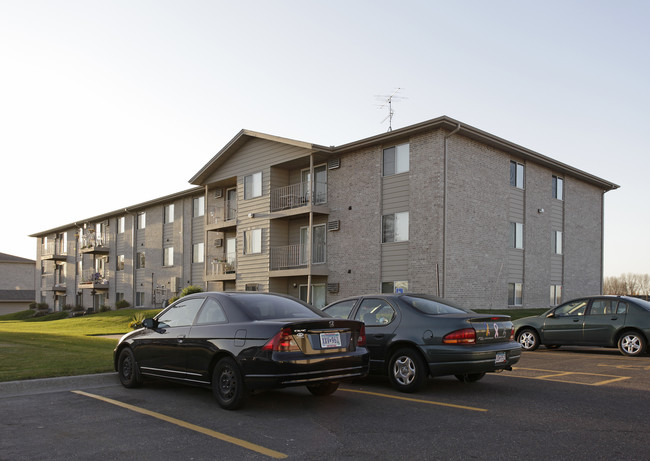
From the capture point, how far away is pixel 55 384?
8.79 metres

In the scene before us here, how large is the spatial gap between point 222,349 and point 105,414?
1.55 meters

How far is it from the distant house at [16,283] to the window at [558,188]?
62.6 meters

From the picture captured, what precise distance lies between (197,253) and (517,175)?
19511 mm

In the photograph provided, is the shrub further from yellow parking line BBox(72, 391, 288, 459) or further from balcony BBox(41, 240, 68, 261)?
yellow parking line BBox(72, 391, 288, 459)

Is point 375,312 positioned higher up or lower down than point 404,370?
higher up

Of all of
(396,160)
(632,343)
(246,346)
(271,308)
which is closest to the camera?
(246,346)

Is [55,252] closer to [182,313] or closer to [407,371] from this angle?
[182,313]

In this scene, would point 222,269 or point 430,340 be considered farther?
point 222,269

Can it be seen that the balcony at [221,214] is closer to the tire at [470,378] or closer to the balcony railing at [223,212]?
the balcony railing at [223,212]

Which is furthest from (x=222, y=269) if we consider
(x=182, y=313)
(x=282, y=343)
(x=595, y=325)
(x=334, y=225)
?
(x=282, y=343)

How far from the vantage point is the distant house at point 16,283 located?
6962cm

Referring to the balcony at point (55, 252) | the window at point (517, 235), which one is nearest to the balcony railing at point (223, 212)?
the window at point (517, 235)

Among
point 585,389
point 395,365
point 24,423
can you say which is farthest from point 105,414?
point 585,389

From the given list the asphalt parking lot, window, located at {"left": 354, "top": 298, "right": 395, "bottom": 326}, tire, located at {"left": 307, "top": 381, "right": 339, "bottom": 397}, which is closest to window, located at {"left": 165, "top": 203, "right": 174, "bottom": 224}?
the asphalt parking lot
